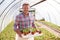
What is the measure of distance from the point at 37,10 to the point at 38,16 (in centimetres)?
10

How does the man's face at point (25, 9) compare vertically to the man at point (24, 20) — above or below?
above

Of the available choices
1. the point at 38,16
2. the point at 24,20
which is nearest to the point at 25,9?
the point at 24,20

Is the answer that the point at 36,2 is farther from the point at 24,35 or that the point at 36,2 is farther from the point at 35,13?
the point at 24,35

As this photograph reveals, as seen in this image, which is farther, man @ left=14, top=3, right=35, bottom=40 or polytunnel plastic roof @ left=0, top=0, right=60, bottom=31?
polytunnel plastic roof @ left=0, top=0, right=60, bottom=31

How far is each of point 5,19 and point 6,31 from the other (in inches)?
8.4

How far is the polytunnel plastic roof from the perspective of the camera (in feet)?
19.3

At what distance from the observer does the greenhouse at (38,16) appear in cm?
587

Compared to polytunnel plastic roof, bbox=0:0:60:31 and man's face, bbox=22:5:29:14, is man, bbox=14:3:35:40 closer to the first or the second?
man's face, bbox=22:5:29:14

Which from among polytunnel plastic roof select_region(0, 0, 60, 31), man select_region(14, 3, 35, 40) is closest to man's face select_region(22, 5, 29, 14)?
man select_region(14, 3, 35, 40)

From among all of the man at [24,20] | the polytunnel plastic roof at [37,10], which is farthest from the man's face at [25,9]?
the polytunnel plastic roof at [37,10]

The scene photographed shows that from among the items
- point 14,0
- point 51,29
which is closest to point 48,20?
point 51,29

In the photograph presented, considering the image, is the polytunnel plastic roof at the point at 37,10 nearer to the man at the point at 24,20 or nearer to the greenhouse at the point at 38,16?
the greenhouse at the point at 38,16

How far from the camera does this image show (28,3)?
5.84 metres

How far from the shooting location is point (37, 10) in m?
5.91
